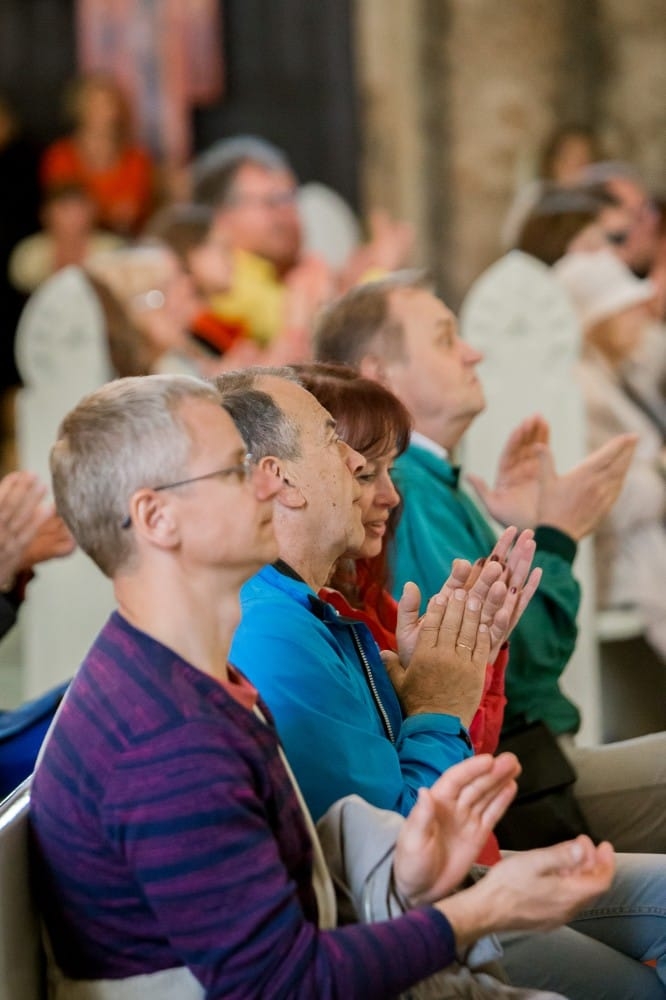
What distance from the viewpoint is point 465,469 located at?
379 centimetres

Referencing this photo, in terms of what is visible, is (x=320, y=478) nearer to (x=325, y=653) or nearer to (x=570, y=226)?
(x=325, y=653)

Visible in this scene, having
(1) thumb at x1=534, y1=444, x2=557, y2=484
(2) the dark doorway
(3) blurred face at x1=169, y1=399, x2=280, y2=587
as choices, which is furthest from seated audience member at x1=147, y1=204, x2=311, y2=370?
(2) the dark doorway

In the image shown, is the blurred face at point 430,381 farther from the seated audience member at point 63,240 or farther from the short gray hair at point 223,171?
the seated audience member at point 63,240

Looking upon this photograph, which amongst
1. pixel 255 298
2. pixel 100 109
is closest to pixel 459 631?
pixel 255 298

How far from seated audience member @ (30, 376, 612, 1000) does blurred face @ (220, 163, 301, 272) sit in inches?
171

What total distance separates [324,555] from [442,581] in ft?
1.80

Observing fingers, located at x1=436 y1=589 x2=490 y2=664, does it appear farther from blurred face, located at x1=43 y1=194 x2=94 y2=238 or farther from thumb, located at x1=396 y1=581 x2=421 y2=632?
blurred face, located at x1=43 y1=194 x2=94 y2=238

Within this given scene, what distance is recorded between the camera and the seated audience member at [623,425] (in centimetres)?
361

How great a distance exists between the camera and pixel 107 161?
8.31 metres

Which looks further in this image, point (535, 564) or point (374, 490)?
point (535, 564)

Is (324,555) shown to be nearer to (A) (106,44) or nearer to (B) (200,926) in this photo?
(B) (200,926)

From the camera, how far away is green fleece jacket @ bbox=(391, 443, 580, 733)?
231 centimetres

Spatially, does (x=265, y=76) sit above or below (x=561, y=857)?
below

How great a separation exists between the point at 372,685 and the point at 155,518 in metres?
0.48
